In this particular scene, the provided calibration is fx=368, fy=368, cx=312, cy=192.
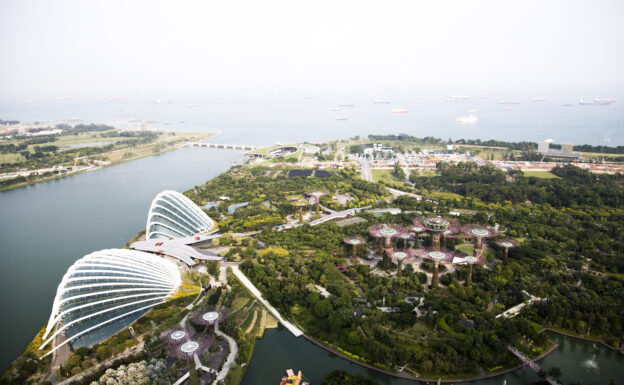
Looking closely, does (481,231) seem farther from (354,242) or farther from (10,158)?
(10,158)

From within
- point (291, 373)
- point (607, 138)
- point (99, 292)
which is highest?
point (607, 138)

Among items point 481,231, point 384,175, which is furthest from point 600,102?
point 481,231

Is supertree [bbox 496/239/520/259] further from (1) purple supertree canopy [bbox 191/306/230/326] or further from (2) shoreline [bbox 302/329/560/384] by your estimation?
(1) purple supertree canopy [bbox 191/306/230/326]

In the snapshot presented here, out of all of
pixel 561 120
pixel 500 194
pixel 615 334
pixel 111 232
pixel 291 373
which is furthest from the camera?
pixel 561 120

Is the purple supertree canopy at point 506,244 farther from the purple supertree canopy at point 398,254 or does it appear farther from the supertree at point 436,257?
the purple supertree canopy at point 398,254

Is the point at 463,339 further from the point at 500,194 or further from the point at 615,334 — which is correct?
the point at 500,194

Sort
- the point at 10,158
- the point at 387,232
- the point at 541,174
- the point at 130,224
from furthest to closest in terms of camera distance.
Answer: the point at 10,158
the point at 541,174
the point at 130,224
the point at 387,232

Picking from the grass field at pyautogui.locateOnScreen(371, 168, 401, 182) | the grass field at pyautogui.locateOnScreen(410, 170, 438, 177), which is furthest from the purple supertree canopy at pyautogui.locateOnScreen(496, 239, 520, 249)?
the grass field at pyautogui.locateOnScreen(410, 170, 438, 177)

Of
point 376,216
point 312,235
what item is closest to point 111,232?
point 312,235
